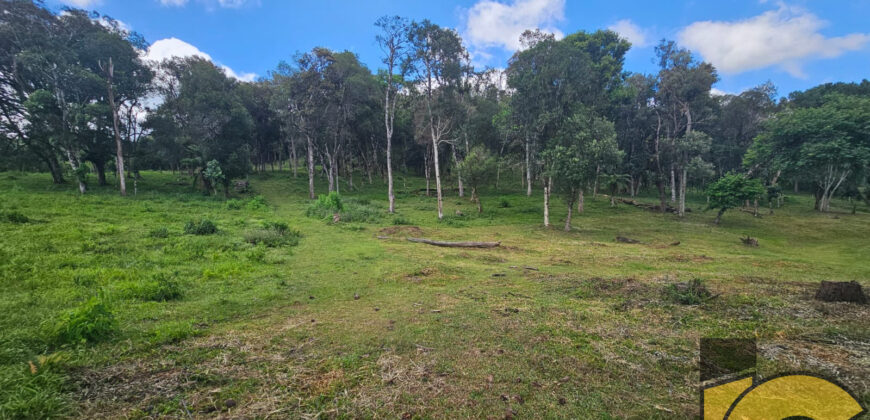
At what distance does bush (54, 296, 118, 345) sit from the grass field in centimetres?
2

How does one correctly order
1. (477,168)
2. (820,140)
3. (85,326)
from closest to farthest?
(85,326), (820,140), (477,168)

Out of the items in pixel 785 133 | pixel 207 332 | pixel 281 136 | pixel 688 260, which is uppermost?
pixel 281 136

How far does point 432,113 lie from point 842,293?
24714mm

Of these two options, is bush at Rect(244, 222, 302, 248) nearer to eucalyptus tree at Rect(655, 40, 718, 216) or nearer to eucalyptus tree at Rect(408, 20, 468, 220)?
eucalyptus tree at Rect(408, 20, 468, 220)

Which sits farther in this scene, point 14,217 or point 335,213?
point 335,213

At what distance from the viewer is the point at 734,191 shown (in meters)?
26.0

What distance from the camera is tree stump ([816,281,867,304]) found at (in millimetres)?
6438

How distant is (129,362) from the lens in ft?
13.9

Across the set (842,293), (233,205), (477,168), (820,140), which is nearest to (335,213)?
(233,205)

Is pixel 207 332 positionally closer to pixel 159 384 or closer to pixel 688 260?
pixel 159 384

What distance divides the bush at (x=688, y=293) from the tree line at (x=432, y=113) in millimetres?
15151

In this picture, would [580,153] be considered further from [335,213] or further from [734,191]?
[335,213]

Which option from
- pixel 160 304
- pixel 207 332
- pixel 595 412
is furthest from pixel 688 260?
pixel 160 304

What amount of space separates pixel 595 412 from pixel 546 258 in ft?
34.7
